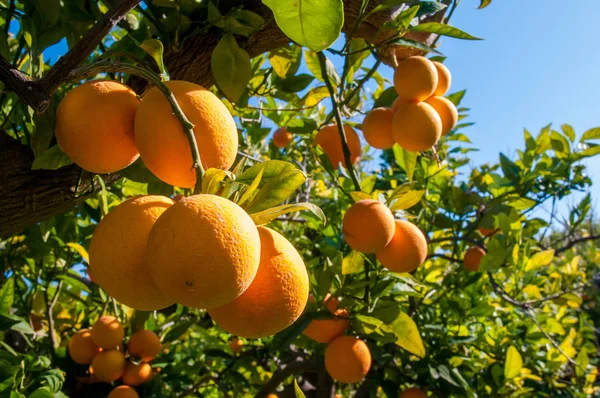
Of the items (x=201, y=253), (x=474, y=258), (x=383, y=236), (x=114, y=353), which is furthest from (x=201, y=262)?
(x=474, y=258)

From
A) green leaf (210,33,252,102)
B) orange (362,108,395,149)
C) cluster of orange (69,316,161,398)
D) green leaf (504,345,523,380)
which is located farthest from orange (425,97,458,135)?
cluster of orange (69,316,161,398)

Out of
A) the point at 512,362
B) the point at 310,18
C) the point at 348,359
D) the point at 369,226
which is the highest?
the point at 310,18

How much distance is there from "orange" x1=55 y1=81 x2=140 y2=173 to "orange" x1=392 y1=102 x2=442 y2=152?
2.41ft

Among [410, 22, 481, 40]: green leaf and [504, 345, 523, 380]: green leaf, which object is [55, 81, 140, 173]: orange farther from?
[504, 345, 523, 380]: green leaf

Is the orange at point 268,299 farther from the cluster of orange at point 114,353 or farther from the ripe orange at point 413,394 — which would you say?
the ripe orange at point 413,394

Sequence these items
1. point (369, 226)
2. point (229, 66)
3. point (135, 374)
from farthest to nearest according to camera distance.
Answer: point (135, 374) → point (369, 226) → point (229, 66)

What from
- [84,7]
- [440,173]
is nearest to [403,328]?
[440,173]

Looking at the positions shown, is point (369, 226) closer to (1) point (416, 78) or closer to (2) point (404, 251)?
(2) point (404, 251)

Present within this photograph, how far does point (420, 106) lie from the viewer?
3.77 feet

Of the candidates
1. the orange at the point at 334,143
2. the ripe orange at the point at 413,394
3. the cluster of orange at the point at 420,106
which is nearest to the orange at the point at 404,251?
the cluster of orange at the point at 420,106

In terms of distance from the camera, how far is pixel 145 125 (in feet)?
1.82

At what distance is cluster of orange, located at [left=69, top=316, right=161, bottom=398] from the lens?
56.4 inches

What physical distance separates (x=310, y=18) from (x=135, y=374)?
54.6 inches

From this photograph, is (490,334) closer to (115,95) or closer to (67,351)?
(67,351)
